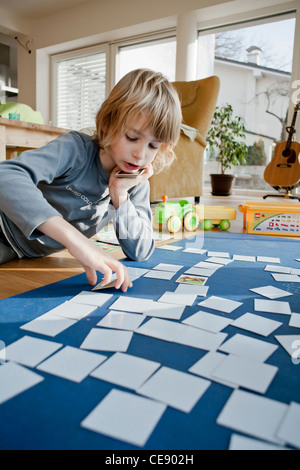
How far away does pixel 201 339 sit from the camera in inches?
28.2

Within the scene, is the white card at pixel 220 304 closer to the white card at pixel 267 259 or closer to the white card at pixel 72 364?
the white card at pixel 72 364

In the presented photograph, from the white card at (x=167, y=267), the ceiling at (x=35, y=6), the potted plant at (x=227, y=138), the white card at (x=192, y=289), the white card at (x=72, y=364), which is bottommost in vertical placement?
the white card at (x=72, y=364)

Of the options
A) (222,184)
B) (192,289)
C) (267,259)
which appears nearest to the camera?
(192,289)

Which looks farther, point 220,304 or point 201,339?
point 220,304

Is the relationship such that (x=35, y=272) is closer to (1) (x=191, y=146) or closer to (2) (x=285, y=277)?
(2) (x=285, y=277)

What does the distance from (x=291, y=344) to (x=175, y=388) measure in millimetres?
280

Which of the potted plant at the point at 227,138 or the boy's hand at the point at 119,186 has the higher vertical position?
the potted plant at the point at 227,138

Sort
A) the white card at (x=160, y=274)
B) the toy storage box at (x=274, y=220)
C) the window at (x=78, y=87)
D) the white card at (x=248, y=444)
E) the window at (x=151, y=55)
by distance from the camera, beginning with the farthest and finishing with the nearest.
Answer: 1. the window at (x=78, y=87)
2. the window at (x=151, y=55)
3. the toy storage box at (x=274, y=220)
4. the white card at (x=160, y=274)
5. the white card at (x=248, y=444)

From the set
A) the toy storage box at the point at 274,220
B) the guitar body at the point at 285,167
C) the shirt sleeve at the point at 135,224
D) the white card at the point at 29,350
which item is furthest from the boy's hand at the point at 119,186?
the guitar body at the point at 285,167

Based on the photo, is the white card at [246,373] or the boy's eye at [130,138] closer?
the white card at [246,373]

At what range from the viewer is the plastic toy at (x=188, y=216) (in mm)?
1999

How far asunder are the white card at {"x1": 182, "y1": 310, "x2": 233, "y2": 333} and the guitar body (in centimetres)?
314


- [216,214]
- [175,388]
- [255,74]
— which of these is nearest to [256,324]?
[175,388]

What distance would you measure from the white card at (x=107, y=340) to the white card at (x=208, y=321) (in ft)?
0.47
